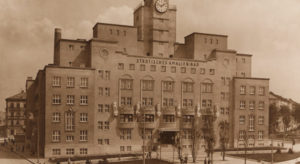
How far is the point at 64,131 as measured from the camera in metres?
62.0

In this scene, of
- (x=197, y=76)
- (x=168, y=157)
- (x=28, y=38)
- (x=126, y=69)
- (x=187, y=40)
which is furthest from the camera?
(x=187, y=40)

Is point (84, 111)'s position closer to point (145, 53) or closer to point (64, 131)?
point (64, 131)

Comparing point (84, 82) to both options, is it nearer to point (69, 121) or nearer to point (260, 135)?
point (69, 121)

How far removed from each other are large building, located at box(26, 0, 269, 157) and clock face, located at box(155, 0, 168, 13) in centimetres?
20

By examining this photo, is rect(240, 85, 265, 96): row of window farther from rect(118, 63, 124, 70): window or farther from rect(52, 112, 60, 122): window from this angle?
rect(52, 112, 60, 122): window

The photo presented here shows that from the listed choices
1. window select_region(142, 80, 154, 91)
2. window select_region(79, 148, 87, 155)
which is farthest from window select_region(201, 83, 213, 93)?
window select_region(79, 148, 87, 155)

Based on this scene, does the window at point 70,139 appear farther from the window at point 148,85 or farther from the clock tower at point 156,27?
the clock tower at point 156,27

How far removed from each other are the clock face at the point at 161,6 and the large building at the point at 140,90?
0.67ft

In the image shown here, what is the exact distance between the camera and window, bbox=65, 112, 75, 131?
62.3 meters

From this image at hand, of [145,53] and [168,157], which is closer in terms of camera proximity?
[168,157]

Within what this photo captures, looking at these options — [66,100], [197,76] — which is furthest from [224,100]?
[66,100]

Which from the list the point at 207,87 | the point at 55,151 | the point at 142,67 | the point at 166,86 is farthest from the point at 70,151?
the point at 207,87

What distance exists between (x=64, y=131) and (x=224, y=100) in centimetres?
3317

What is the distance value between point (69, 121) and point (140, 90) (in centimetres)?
1475
